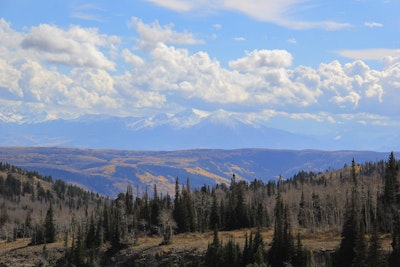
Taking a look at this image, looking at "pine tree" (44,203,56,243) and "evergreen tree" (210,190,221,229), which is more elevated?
"evergreen tree" (210,190,221,229)

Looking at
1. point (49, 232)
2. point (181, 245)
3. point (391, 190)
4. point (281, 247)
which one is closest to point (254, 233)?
point (181, 245)

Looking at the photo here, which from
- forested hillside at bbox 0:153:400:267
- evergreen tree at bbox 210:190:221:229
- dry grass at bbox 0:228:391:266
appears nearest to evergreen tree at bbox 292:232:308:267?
forested hillside at bbox 0:153:400:267

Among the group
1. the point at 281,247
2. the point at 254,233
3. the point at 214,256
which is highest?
the point at 281,247

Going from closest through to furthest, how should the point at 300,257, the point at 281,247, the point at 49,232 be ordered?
the point at 300,257
the point at 281,247
the point at 49,232

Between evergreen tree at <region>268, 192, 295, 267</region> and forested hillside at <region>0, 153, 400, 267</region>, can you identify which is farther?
evergreen tree at <region>268, 192, 295, 267</region>

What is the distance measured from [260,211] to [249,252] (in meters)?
56.3

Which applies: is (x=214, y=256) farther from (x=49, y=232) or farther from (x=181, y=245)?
(x=49, y=232)

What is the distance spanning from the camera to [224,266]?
402 ft

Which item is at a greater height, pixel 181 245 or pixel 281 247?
pixel 281 247

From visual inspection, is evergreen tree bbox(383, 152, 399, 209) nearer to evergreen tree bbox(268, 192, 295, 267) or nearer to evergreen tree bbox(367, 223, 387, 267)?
evergreen tree bbox(268, 192, 295, 267)

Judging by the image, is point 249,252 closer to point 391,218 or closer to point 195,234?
point 391,218

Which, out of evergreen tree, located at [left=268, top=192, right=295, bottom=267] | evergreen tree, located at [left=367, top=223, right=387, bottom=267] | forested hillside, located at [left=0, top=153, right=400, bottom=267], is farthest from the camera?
evergreen tree, located at [left=268, top=192, right=295, bottom=267]

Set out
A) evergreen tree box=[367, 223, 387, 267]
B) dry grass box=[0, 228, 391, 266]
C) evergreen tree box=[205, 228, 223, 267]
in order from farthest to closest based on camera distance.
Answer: dry grass box=[0, 228, 391, 266], evergreen tree box=[205, 228, 223, 267], evergreen tree box=[367, 223, 387, 267]

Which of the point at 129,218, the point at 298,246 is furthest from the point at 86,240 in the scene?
the point at 298,246
